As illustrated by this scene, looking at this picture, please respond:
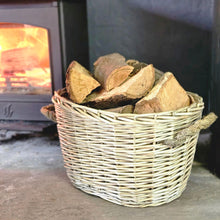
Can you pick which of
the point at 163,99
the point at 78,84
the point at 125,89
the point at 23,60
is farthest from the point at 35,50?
the point at 163,99

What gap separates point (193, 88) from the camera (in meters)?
1.75

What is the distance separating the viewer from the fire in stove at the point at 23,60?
67.4 inches

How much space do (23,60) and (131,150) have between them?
95 centimetres

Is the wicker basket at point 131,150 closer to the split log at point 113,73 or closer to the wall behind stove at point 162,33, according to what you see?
the split log at point 113,73

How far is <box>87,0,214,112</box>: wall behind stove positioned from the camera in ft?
5.49

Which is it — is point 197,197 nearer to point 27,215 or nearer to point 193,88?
point 27,215

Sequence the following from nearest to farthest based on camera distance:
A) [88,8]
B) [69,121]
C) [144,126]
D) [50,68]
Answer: [144,126]
[69,121]
[50,68]
[88,8]

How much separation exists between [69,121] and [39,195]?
1.00ft

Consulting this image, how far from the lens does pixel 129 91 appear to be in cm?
111

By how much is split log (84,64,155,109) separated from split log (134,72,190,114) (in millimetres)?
52

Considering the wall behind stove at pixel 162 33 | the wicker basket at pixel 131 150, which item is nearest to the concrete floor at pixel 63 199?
the wicker basket at pixel 131 150

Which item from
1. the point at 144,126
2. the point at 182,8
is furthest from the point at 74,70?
the point at 182,8

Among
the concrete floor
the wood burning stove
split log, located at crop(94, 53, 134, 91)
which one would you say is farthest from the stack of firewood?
the wood burning stove

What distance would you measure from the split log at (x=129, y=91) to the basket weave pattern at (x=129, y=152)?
3.9 inches
